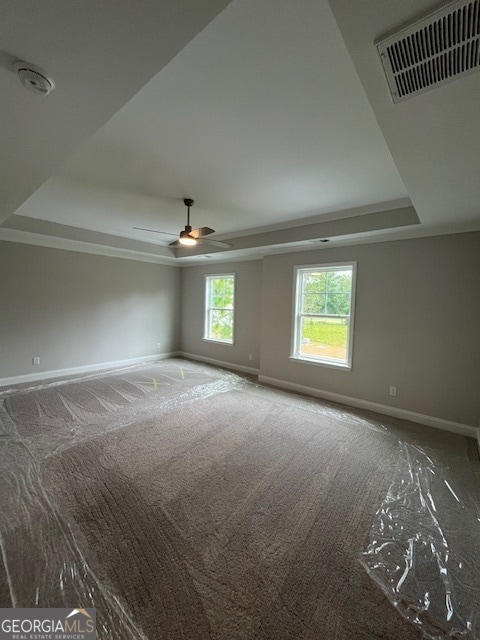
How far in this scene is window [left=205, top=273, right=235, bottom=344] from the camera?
6184 mm

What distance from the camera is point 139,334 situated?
6.35m

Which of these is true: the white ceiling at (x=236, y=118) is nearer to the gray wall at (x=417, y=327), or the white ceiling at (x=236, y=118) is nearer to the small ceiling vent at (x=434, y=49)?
the small ceiling vent at (x=434, y=49)

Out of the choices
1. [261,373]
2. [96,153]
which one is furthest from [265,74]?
[261,373]

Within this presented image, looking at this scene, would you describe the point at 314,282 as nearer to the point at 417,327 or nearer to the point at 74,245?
the point at 417,327

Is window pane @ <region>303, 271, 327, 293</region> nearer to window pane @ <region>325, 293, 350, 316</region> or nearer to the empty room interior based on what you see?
the empty room interior

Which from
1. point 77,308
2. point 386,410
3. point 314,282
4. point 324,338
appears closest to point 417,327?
point 386,410

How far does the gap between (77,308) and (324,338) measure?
4738 mm

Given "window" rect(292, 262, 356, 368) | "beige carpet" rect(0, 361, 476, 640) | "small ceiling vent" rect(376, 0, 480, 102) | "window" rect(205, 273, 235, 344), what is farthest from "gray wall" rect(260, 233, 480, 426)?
"small ceiling vent" rect(376, 0, 480, 102)

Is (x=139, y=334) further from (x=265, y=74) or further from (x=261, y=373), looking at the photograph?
(x=265, y=74)

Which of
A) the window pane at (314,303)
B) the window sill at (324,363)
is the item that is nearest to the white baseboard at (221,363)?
the window sill at (324,363)

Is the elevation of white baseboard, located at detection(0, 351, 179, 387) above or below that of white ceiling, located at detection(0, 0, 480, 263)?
below

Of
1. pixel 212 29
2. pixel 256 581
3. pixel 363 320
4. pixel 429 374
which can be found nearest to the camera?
pixel 212 29

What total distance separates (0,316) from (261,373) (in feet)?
15.0

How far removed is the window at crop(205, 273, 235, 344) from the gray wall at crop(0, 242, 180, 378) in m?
1.07
